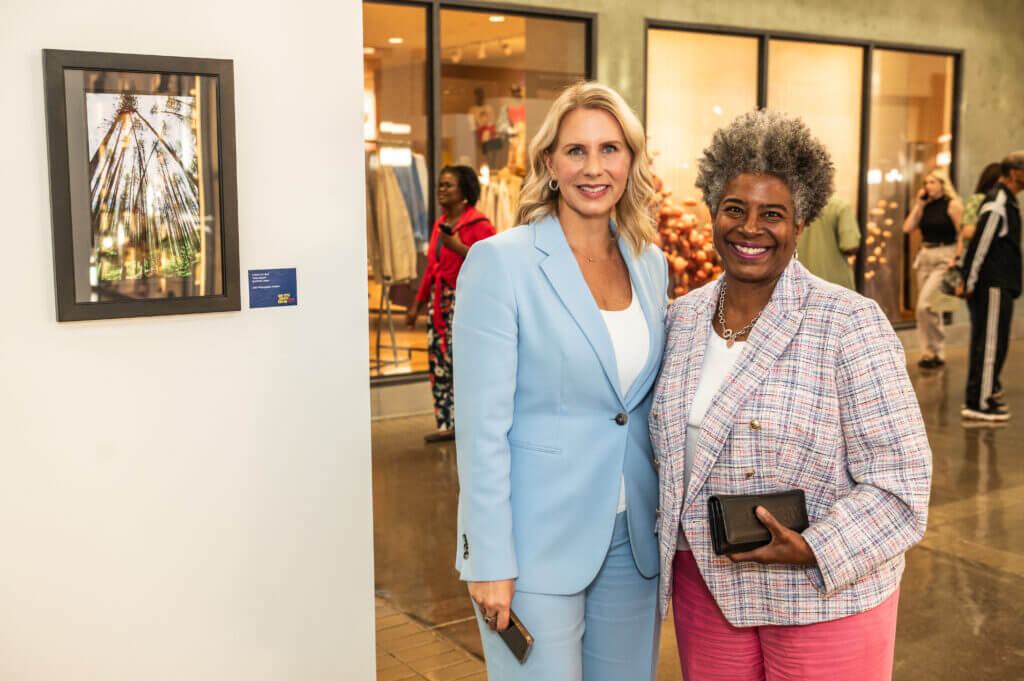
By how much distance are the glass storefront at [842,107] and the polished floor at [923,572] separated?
4020 mm

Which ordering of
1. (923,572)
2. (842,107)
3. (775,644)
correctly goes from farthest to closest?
(842,107) → (923,572) → (775,644)

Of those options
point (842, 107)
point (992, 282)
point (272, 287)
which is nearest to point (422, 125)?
point (992, 282)

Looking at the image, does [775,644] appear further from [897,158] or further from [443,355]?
[897,158]

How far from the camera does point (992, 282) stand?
755 cm

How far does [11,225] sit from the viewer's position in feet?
8.21

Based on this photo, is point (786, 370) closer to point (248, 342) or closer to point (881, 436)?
point (881, 436)

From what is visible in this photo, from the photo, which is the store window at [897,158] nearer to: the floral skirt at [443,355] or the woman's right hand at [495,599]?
the floral skirt at [443,355]

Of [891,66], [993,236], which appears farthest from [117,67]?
[891,66]

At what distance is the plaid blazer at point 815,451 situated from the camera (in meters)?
1.93

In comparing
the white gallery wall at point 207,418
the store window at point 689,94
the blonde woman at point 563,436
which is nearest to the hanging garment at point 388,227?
the store window at point 689,94

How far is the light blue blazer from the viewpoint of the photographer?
218 centimetres

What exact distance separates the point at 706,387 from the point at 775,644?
0.55 metres

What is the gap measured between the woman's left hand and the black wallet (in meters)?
0.01

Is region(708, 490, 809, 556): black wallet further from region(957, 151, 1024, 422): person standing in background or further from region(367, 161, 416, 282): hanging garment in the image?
region(367, 161, 416, 282): hanging garment
